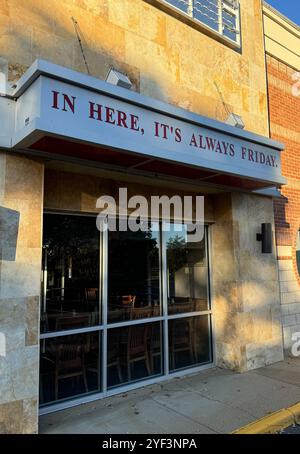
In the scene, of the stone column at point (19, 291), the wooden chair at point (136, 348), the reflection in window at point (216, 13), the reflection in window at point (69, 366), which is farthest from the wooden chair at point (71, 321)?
the reflection in window at point (216, 13)

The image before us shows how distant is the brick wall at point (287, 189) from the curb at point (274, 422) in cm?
265

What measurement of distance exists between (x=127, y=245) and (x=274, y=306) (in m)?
3.17

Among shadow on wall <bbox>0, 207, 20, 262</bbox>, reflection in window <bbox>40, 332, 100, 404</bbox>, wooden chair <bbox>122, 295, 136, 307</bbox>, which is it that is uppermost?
shadow on wall <bbox>0, 207, 20, 262</bbox>

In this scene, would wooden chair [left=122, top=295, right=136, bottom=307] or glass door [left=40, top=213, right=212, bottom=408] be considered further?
wooden chair [left=122, top=295, right=136, bottom=307]

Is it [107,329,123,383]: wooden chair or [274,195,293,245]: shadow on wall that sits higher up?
[274,195,293,245]: shadow on wall

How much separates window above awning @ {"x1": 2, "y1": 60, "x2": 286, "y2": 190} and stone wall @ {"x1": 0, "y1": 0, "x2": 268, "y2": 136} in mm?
799

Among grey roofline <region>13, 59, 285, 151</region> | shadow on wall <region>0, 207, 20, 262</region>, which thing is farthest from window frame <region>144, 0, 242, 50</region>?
shadow on wall <region>0, 207, 20, 262</region>

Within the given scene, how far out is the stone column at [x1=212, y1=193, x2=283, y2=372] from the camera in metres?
6.41

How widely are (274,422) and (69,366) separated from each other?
106 inches

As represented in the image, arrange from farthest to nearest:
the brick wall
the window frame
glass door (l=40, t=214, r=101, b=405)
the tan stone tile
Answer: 1. the brick wall
2. the window frame
3. glass door (l=40, t=214, r=101, b=405)
4. the tan stone tile

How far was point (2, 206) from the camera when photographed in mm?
3945

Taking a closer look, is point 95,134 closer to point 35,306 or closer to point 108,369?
point 35,306

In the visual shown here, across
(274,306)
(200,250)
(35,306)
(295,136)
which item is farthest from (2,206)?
(295,136)
